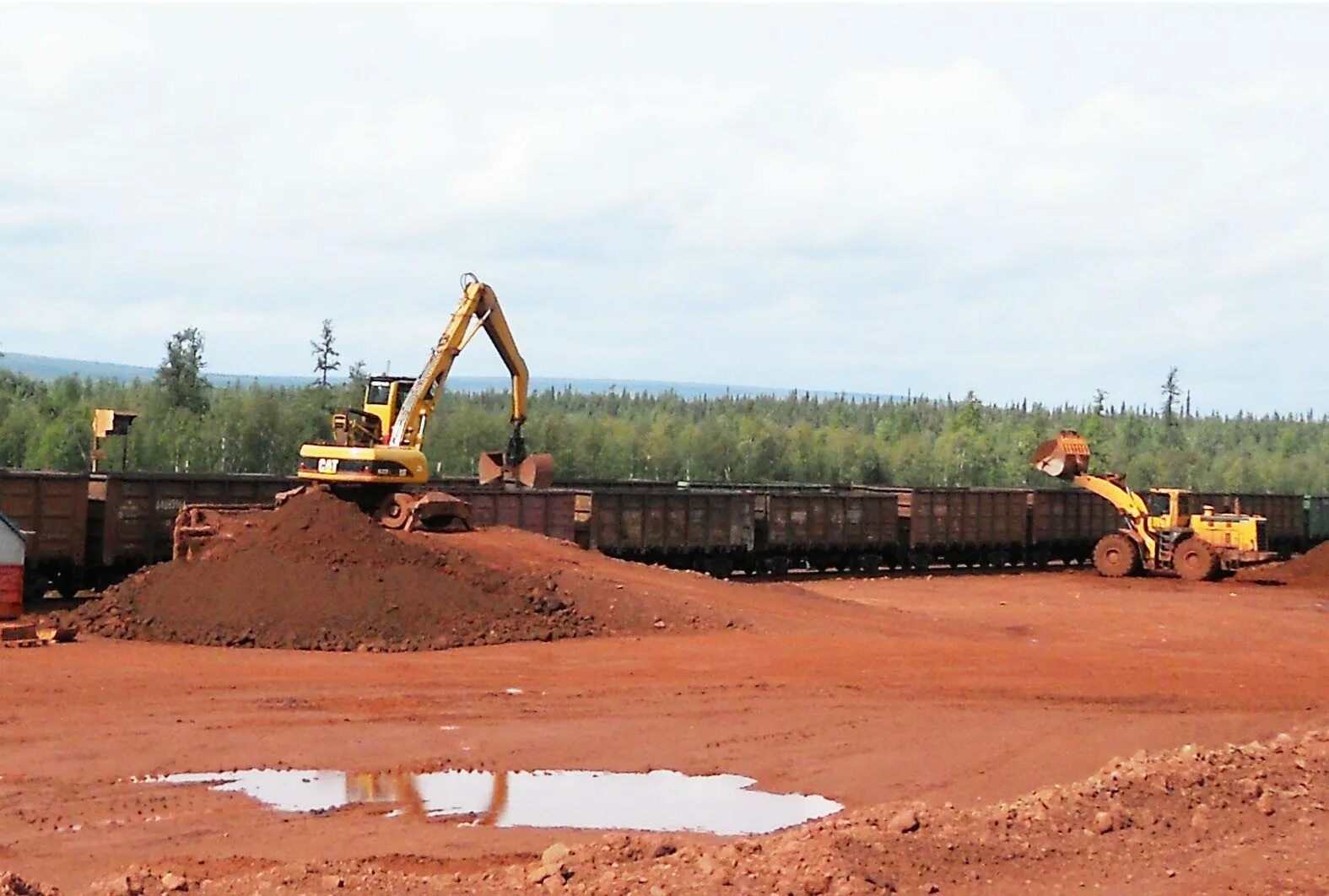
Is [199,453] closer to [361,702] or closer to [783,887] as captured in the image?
[361,702]

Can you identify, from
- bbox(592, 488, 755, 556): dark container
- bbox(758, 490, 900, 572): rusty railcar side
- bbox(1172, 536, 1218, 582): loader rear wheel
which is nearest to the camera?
bbox(592, 488, 755, 556): dark container

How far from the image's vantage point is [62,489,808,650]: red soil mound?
22.5 m

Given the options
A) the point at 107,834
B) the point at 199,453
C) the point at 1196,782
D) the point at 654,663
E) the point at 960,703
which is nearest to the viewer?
the point at 107,834

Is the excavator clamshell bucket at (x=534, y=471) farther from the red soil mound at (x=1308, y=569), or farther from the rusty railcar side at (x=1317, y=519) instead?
the rusty railcar side at (x=1317, y=519)

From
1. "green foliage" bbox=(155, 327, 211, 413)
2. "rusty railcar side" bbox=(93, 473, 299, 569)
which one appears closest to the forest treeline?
"green foliage" bbox=(155, 327, 211, 413)

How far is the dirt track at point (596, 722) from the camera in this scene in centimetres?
1140

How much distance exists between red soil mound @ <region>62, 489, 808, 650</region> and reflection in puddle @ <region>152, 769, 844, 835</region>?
8517mm

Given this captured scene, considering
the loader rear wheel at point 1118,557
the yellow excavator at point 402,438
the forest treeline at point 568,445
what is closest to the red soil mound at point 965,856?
the yellow excavator at point 402,438

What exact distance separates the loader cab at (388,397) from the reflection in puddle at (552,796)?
48.5ft

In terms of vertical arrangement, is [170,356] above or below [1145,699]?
Result: above

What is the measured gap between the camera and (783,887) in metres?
9.24

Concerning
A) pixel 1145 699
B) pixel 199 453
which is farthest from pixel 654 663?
pixel 199 453

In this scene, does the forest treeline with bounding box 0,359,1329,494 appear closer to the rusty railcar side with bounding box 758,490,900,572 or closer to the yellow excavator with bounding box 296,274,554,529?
the rusty railcar side with bounding box 758,490,900,572

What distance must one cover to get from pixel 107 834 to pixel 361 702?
19.9ft
